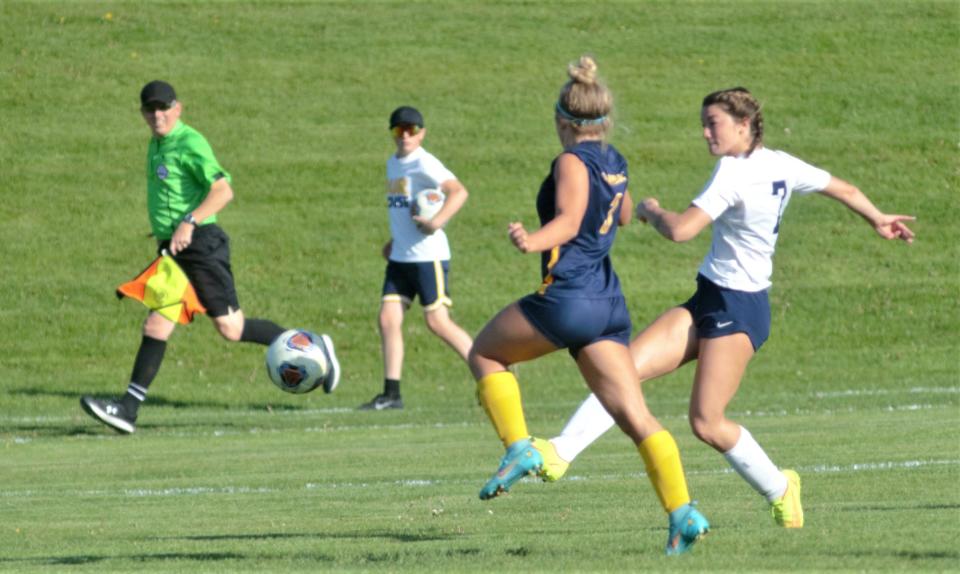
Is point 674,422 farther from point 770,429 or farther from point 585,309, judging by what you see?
point 585,309

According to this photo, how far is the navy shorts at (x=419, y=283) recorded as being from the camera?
1512 cm

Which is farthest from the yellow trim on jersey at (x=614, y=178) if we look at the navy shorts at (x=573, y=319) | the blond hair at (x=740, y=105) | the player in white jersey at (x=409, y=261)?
the player in white jersey at (x=409, y=261)

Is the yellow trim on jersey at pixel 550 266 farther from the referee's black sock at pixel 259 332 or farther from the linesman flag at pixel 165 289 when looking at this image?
the referee's black sock at pixel 259 332

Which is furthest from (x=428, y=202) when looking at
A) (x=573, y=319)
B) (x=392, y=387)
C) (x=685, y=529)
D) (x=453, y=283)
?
(x=685, y=529)

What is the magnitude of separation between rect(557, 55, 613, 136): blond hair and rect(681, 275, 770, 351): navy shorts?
102cm

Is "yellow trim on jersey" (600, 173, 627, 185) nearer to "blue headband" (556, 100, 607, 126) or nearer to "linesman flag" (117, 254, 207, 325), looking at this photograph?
"blue headband" (556, 100, 607, 126)

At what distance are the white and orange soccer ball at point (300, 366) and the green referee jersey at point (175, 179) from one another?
1.21 meters

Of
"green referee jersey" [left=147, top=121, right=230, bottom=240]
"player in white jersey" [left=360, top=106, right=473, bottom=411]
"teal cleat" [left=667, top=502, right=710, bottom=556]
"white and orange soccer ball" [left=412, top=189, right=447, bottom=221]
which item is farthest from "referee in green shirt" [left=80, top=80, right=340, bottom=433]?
"teal cleat" [left=667, top=502, right=710, bottom=556]

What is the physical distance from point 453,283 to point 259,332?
7.64 meters

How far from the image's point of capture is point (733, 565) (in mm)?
6203

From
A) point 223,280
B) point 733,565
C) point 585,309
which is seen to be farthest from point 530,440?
point 223,280

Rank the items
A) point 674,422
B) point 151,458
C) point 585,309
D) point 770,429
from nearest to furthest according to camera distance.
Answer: point 585,309, point 151,458, point 770,429, point 674,422

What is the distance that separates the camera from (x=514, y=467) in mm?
7055

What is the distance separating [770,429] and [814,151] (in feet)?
41.4
